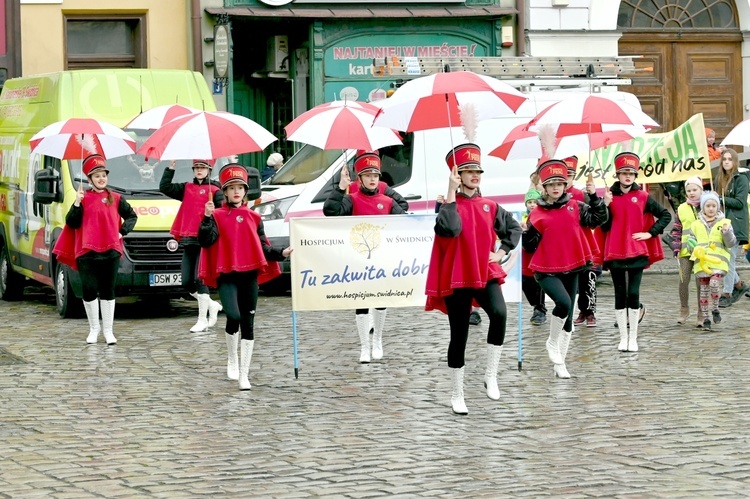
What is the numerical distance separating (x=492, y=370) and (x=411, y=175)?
25.5 feet

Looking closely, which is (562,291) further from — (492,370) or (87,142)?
(87,142)

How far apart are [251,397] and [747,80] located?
59.9 ft

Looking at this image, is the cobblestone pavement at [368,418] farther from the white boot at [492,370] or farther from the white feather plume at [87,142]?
the white feather plume at [87,142]

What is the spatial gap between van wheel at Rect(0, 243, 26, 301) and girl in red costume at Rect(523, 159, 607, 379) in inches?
350

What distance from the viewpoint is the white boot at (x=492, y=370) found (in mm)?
10508

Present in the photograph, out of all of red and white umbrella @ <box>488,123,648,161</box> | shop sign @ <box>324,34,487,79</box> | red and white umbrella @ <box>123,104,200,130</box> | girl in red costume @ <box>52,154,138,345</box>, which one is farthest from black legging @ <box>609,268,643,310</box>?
shop sign @ <box>324,34,487,79</box>

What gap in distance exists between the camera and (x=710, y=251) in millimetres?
14664

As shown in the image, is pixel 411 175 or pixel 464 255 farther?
pixel 411 175

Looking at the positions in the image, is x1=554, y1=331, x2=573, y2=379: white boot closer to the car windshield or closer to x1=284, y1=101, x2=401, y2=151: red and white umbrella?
x1=284, y1=101, x2=401, y2=151: red and white umbrella

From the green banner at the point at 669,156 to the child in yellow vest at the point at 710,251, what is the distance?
0.73 metres

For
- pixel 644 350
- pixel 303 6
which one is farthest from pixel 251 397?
pixel 303 6

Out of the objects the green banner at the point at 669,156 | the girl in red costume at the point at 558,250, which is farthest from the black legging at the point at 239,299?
the green banner at the point at 669,156

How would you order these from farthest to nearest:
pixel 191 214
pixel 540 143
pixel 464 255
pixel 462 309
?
1. pixel 191 214
2. pixel 540 143
3. pixel 462 309
4. pixel 464 255

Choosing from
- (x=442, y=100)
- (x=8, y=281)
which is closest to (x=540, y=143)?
(x=442, y=100)
